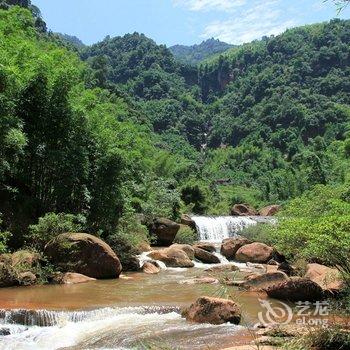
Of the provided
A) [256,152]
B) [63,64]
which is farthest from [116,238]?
[256,152]

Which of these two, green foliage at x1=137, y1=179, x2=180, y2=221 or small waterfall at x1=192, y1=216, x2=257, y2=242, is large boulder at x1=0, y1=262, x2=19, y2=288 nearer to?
green foliage at x1=137, y1=179, x2=180, y2=221

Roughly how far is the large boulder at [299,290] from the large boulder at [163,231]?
13.9m

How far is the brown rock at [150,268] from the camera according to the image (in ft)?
67.0

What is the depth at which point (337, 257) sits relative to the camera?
1044cm

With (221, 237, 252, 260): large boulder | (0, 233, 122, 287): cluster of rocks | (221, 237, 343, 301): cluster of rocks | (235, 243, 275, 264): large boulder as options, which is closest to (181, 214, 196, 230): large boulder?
(221, 237, 252, 260): large boulder

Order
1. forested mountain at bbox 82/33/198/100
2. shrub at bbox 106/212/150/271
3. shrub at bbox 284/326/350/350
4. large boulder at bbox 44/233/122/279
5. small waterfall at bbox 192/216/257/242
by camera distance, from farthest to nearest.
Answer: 1. forested mountain at bbox 82/33/198/100
2. small waterfall at bbox 192/216/257/242
3. shrub at bbox 106/212/150/271
4. large boulder at bbox 44/233/122/279
5. shrub at bbox 284/326/350/350

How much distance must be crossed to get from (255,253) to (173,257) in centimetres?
458

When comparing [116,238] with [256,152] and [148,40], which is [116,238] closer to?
[256,152]

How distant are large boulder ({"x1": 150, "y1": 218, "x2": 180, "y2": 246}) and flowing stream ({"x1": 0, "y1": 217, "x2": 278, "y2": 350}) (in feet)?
35.2

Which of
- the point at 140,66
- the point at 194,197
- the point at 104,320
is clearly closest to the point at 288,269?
the point at 104,320

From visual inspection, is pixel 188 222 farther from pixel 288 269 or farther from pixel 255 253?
pixel 288 269

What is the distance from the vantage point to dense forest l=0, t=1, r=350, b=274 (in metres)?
20.0

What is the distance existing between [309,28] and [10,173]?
430ft

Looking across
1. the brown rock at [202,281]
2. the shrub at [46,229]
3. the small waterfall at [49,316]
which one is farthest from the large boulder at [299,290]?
the shrub at [46,229]
